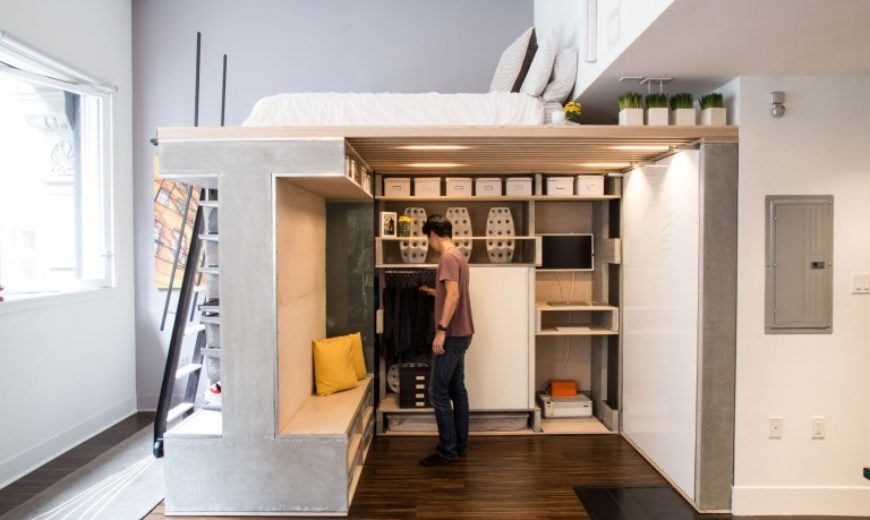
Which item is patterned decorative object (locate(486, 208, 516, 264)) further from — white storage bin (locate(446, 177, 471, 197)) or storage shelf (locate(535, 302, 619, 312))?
storage shelf (locate(535, 302, 619, 312))

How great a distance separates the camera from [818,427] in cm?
320

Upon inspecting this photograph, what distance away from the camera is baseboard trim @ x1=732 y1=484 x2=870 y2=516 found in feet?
10.5

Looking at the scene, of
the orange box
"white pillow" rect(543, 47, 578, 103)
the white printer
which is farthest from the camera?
the orange box

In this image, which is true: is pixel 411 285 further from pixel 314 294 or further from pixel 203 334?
pixel 203 334

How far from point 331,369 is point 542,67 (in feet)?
9.15

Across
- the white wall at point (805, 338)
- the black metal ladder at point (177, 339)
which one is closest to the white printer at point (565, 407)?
the white wall at point (805, 338)

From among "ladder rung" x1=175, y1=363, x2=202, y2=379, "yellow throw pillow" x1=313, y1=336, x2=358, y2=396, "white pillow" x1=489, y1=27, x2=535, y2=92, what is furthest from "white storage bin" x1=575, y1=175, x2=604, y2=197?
"ladder rung" x1=175, y1=363, x2=202, y2=379

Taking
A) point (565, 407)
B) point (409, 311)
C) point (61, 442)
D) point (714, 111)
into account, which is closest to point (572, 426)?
point (565, 407)

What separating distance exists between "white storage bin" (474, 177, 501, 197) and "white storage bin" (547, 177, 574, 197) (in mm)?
459

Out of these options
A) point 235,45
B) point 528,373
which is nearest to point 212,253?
point 235,45

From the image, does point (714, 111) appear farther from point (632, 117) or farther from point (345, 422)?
point (345, 422)

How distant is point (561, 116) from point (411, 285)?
1952 millimetres

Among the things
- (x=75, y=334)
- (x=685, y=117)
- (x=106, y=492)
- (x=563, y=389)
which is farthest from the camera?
(x=563, y=389)

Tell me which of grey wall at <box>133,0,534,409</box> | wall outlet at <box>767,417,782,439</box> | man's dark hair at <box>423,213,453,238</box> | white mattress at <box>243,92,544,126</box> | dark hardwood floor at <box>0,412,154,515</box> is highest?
grey wall at <box>133,0,534,409</box>
